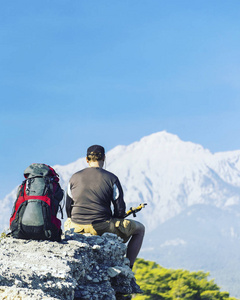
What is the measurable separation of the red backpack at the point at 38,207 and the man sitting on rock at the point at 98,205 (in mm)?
1049

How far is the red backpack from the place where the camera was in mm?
6695

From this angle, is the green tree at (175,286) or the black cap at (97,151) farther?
the green tree at (175,286)

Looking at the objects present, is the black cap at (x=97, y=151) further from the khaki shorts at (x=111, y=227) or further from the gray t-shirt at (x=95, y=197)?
the khaki shorts at (x=111, y=227)

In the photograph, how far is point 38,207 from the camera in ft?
21.9

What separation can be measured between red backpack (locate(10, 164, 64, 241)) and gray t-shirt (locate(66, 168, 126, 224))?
1.04m

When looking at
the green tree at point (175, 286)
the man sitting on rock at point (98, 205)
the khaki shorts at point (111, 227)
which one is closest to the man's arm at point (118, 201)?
the man sitting on rock at point (98, 205)

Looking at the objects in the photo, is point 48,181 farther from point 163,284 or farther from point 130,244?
point 163,284

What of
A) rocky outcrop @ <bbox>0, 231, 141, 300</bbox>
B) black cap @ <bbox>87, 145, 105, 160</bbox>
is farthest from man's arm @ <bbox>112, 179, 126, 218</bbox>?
black cap @ <bbox>87, 145, 105, 160</bbox>

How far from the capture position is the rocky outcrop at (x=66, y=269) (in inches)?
225

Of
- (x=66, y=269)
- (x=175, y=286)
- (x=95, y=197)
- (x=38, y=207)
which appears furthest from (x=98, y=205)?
(x=175, y=286)

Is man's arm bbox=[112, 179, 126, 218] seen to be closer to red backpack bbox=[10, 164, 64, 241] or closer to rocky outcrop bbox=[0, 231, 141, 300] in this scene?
rocky outcrop bbox=[0, 231, 141, 300]

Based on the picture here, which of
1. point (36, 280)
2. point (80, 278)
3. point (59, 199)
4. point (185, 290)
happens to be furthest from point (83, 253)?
point (185, 290)

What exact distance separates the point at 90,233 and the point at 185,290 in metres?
44.6

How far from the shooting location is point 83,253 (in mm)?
7090
